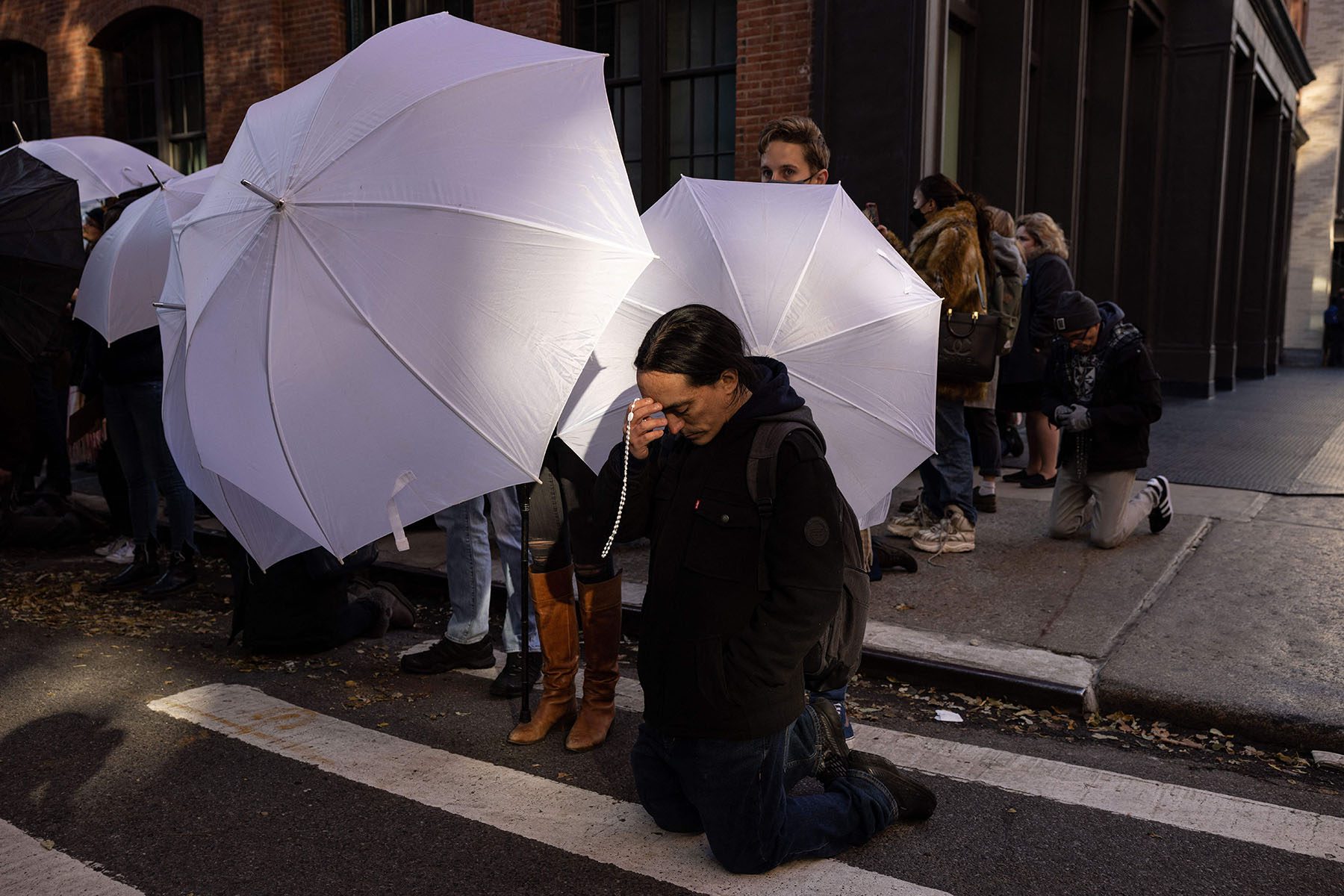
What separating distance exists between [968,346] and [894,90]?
3322 mm

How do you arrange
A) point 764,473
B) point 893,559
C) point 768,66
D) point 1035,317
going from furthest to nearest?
point 768,66
point 1035,317
point 893,559
point 764,473

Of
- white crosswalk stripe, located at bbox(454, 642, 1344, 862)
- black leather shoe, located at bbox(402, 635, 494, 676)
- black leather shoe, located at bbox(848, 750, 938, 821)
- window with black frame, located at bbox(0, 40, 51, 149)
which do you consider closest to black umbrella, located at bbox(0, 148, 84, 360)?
black leather shoe, located at bbox(402, 635, 494, 676)

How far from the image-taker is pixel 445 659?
5.09 meters

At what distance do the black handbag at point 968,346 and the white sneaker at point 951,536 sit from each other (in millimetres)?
815

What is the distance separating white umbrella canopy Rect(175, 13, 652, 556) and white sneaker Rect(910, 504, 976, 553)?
373 cm

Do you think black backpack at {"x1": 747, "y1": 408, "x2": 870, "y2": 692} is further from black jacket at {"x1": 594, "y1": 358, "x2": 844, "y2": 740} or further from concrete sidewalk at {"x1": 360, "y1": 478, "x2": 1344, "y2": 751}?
concrete sidewalk at {"x1": 360, "y1": 478, "x2": 1344, "y2": 751}

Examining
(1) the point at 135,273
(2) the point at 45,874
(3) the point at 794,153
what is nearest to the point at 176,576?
(1) the point at 135,273

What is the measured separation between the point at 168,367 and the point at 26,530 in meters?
4.73

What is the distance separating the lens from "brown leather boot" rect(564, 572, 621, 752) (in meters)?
4.16

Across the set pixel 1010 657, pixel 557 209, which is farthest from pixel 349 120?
pixel 1010 657

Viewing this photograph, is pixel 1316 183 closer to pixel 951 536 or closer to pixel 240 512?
pixel 951 536

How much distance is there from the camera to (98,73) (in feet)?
46.9

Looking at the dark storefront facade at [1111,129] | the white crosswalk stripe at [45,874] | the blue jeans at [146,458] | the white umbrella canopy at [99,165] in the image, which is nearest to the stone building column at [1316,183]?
the dark storefront facade at [1111,129]

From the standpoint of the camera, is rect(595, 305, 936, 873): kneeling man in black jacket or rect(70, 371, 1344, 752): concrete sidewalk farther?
rect(70, 371, 1344, 752): concrete sidewalk
